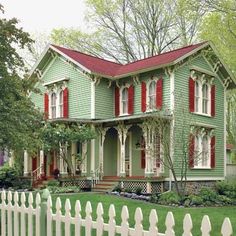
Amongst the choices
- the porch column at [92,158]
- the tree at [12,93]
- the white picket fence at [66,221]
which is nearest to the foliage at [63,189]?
the porch column at [92,158]

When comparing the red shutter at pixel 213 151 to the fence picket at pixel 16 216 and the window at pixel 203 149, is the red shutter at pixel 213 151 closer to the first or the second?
the window at pixel 203 149

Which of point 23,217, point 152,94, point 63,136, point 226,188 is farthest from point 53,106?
point 23,217

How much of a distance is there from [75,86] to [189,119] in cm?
675

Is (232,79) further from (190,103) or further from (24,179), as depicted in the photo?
(24,179)

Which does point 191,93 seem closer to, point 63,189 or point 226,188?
→ point 226,188

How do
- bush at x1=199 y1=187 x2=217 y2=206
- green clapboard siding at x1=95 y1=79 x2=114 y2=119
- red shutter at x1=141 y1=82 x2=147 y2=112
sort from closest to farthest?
1. bush at x1=199 y1=187 x2=217 y2=206
2. red shutter at x1=141 y1=82 x2=147 y2=112
3. green clapboard siding at x1=95 y1=79 x2=114 y2=119

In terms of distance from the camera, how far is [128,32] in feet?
121

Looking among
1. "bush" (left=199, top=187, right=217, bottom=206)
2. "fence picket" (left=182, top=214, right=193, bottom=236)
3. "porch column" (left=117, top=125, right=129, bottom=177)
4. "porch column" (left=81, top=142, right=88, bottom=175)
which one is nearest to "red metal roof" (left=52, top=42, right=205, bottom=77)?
"porch column" (left=117, top=125, right=129, bottom=177)

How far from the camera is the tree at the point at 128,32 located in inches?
1378

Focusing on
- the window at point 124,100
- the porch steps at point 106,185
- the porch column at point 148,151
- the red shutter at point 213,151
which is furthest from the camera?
the window at point 124,100

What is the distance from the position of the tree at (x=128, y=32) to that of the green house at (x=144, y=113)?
11.7m

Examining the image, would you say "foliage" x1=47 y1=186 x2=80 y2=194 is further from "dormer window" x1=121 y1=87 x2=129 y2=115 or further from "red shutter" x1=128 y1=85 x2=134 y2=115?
"dormer window" x1=121 y1=87 x2=129 y2=115

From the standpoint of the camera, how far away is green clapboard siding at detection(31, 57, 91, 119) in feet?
Answer: 72.9

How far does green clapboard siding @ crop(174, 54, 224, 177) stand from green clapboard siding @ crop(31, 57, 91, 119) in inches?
193
